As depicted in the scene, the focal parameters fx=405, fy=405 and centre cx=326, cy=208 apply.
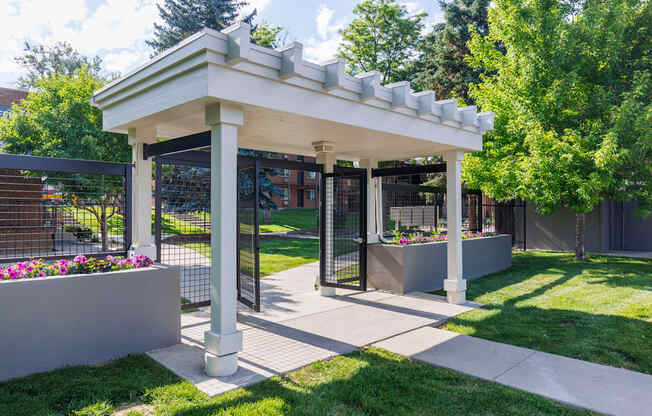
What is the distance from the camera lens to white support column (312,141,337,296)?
6.39 m

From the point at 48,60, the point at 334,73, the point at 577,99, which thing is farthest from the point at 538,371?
the point at 48,60

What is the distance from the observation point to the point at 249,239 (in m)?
5.42

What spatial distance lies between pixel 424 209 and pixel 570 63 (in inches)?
192

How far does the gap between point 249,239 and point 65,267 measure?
2.12 m

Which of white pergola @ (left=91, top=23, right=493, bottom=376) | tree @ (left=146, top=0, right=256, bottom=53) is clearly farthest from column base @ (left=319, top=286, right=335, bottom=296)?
tree @ (left=146, top=0, right=256, bottom=53)

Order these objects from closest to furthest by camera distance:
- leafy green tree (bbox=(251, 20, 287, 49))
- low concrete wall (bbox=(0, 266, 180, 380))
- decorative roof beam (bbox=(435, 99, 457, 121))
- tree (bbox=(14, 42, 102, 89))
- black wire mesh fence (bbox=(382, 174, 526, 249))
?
low concrete wall (bbox=(0, 266, 180, 380)) < decorative roof beam (bbox=(435, 99, 457, 121)) < black wire mesh fence (bbox=(382, 174, 526, 249)) < leafy green tree (bbox=(251, 20, 287, 49)) < tree (bbox=(14, 42, 102, 89))

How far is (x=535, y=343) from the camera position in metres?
4.75

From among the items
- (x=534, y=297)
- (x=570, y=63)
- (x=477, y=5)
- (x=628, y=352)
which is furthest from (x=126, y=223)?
(x=477, y=5)

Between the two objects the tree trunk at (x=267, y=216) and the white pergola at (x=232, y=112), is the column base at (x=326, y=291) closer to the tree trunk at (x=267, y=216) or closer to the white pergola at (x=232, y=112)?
the white pergola at (x=232, y=112)

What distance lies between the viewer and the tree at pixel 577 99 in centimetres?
881

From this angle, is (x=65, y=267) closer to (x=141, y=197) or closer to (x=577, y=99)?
(x=141, y=197)

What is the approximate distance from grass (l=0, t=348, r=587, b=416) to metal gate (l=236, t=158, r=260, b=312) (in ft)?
4.88

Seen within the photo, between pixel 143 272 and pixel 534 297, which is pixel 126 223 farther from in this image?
pixel 534 297

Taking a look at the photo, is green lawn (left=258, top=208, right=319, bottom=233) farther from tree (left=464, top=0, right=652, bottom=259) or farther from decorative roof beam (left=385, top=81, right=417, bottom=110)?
decorative roof beam (left=385, top=81, right=417, bottom=110)
